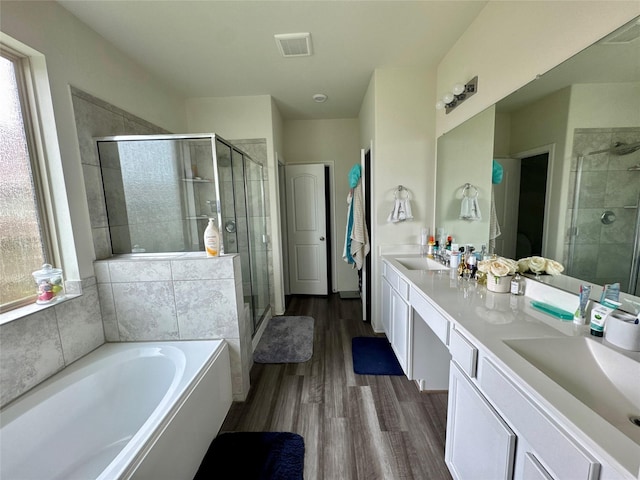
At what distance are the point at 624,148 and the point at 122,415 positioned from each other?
269cm

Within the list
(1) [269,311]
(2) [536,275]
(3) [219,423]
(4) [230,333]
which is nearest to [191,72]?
(4) [230,333]

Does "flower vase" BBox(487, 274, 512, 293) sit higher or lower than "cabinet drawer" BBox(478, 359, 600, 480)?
higher

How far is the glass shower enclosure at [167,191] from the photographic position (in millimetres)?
1854

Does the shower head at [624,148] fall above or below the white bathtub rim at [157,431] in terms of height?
above

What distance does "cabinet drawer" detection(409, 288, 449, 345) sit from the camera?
1.28 meters

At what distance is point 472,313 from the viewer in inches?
47.7

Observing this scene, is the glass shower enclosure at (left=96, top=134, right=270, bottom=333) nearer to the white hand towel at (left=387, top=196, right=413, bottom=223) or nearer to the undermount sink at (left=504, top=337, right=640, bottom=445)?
the white hand towel at (left=387, top=196, right=413, bottom=223)

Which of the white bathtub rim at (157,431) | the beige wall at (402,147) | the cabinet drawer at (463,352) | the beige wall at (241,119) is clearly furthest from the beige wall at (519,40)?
the white bathtub rim at (157,431)

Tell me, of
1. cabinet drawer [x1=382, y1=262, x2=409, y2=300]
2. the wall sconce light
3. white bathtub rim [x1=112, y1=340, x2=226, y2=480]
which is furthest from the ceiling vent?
white bathtub rim [x1=112, y1=340, x2=226, y2=480]

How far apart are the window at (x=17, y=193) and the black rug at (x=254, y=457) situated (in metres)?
1.34

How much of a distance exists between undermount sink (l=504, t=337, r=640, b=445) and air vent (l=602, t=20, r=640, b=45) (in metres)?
1.10

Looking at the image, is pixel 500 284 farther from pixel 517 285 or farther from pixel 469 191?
pixel 469 191

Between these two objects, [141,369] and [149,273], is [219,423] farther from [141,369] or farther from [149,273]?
[149,273]

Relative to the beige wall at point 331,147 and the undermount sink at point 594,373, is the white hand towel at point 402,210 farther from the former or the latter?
the undermount sink at point 594,373
